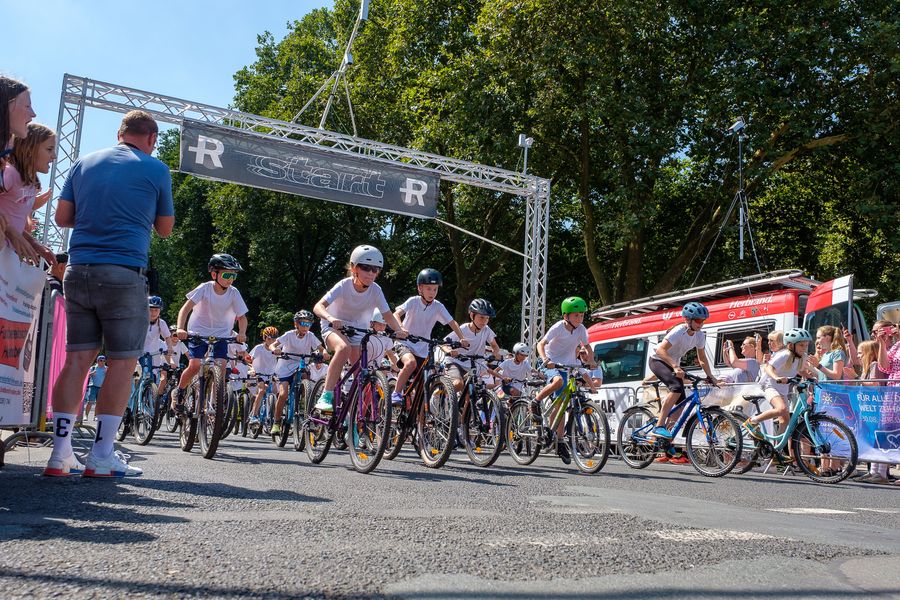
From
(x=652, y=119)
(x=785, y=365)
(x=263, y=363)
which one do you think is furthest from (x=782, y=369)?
(x=652, y=119)

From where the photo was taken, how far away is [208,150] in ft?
55.3

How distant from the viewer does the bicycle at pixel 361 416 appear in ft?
25.4

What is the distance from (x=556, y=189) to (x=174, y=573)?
1122 inches

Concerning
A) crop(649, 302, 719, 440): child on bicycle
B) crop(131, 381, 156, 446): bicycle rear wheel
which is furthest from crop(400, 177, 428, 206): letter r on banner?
crop(649, 302, 719, 440): child on bicycle

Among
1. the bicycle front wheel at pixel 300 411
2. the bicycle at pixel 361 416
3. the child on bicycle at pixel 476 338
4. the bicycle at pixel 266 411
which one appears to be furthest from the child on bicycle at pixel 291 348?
the bicycle at pixel 361 416

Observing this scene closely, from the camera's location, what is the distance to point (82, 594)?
100.0 inches

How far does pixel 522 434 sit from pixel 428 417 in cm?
213

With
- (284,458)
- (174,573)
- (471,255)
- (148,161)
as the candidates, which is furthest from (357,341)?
(471,255)

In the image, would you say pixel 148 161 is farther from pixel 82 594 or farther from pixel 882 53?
pixel 882 53

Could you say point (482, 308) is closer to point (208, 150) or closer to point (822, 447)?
point (822, 447)

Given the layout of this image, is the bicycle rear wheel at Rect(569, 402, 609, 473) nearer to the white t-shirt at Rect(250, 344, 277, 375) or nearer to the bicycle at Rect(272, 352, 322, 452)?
the bicycle at Rect(272, 352, 322, 452)

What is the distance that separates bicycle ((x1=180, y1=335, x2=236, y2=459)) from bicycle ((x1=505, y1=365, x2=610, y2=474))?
326cm

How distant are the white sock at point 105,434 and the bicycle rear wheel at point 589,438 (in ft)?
18.1

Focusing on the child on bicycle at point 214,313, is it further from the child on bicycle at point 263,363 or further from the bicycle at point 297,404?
the child on bicycle at point 263,363
